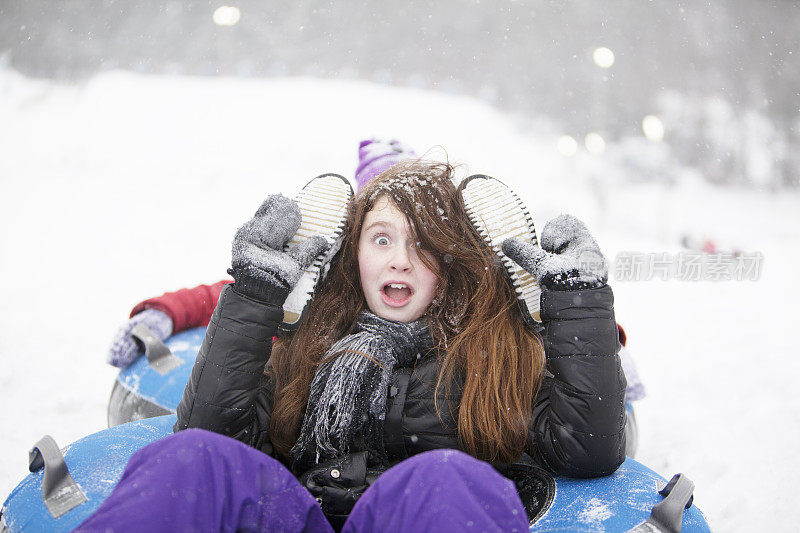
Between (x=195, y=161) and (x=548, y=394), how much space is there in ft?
26.1

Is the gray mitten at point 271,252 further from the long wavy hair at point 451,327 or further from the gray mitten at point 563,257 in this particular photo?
the gray mitten at point 563,257

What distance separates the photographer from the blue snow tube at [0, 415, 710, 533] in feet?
4.19

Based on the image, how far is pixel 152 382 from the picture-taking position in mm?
2084

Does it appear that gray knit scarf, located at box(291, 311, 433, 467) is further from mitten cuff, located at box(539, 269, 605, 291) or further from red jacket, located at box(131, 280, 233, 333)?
red jacket, located at box(131, 280, 233, 333)

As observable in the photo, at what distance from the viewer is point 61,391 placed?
2990mm

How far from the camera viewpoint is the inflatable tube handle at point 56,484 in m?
1.29

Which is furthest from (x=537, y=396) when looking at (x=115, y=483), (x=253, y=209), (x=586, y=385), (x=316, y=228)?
(x=253, y=209)

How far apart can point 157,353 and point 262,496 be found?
1226 millimetres

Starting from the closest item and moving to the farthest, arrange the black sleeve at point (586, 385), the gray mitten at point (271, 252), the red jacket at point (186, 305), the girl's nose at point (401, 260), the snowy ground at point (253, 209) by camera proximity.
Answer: the black sleeve at point (586, 385) < the gray mitten at point (271, 252) < the girl's nose at point (401, 260) < the red jacket at point (186, 305) < the snowy ground at point (253, 209)

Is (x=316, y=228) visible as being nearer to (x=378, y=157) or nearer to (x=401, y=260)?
(x=401, y=260)

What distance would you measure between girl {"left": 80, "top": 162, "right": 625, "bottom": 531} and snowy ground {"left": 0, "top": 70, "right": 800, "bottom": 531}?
345 mm

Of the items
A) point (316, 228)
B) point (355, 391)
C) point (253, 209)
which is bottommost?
point (355, 391)

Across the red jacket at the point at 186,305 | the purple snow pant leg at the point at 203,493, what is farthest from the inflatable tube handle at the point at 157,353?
the purple snow pant leg at the point at 203,493

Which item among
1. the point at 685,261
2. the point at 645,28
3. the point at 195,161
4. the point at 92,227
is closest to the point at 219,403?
the point at 685,261
